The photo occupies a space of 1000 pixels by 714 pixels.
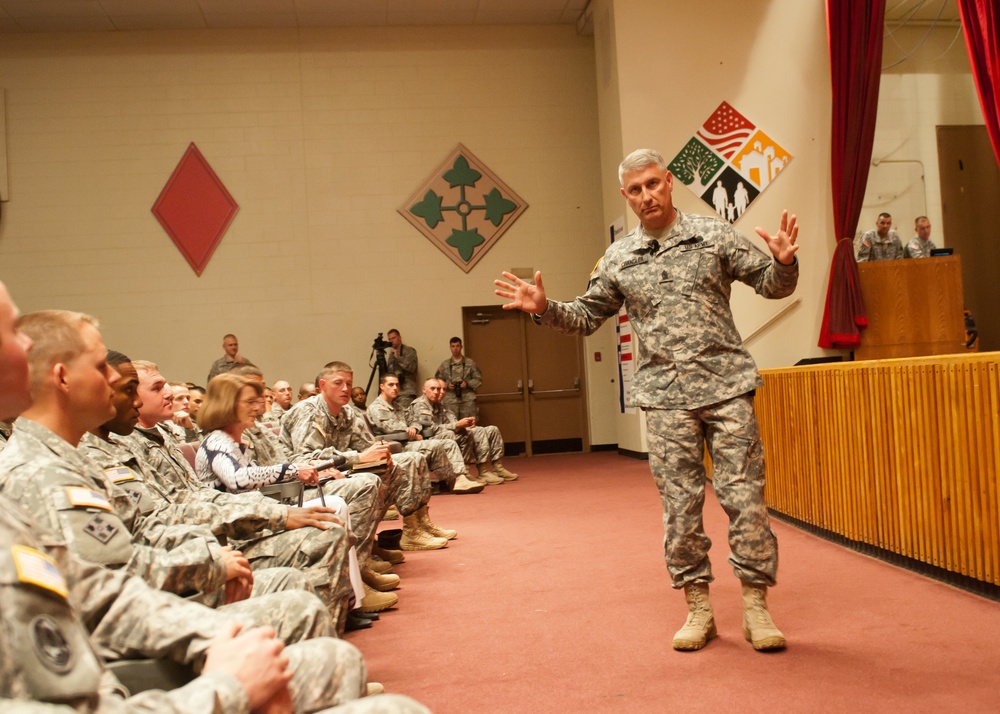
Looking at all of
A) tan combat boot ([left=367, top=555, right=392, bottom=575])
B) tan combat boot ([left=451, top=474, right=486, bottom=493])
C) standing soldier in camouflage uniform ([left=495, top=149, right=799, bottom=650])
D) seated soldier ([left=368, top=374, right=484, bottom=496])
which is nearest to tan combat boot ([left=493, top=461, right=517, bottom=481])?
tan combat boot ([left=451, top=474, right=486, bottom=493])

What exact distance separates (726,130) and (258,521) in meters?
7.05

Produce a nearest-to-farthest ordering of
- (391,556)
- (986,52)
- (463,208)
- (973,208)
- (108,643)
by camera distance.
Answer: (108,643)
(986,52)
(391,556)
(973,208)
(463,208)

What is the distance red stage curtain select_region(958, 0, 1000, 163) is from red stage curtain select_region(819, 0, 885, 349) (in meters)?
2.64

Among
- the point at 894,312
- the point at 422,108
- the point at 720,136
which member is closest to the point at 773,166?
the point at 720,136

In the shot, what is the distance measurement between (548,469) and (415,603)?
5.36 metres

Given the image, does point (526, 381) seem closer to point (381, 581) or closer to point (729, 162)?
point (729, 162)

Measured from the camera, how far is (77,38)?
9766 millimetres

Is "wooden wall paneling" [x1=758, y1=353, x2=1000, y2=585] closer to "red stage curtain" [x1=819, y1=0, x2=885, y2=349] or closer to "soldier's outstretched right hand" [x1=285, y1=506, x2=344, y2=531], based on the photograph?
"soldier's outstretched right hand" [x1=285, y1=506, x2=344, y2=531]

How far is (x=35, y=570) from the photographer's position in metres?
0.86

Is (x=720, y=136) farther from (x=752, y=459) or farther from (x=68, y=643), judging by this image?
(x=68, y=643)

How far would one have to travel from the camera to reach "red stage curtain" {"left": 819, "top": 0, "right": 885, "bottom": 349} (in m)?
6.80

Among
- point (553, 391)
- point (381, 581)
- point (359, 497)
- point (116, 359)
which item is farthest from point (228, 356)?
point (116, 359)

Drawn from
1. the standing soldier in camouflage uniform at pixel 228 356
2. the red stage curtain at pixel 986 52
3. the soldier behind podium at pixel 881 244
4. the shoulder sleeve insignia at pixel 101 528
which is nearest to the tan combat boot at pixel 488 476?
the standing soldier in camouflage uniform at pixel 228 356

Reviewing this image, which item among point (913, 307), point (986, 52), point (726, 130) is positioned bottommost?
point (913, 307)
